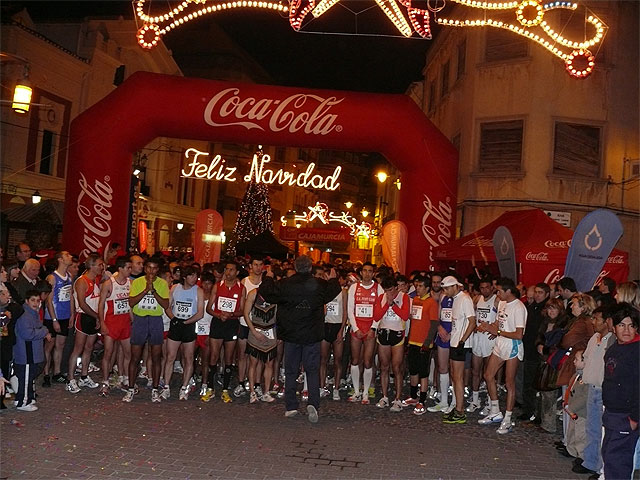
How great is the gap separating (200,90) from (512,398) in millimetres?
10983

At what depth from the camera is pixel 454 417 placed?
26.0 feet

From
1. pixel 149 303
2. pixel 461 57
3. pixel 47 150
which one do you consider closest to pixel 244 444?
pixel 149 303

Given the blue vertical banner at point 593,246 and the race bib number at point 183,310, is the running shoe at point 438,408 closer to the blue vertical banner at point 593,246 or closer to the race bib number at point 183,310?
the blue vertical banner at point 593,246

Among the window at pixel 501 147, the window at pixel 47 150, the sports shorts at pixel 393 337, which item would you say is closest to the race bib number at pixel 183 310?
the sports shorts at pixel 393 337

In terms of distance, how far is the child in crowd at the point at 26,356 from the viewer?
287 inches

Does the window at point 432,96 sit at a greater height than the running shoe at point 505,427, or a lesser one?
greater

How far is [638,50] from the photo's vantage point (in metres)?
18.7

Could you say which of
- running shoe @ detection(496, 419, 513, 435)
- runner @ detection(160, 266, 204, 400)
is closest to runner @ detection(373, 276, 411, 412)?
running shoe @ detection(496, 419, 513, 435)

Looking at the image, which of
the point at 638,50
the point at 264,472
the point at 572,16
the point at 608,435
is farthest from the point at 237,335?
the point at 638,50

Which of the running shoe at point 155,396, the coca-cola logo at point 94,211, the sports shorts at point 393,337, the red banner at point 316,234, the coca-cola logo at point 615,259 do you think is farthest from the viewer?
the red banner at point 316,234

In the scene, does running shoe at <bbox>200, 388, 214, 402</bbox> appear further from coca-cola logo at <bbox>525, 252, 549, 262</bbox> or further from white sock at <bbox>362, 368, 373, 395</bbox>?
coca-cola logo at <bbox>525, 252, 549, 262</bbox>

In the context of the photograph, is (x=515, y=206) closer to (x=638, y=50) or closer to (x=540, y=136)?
(x=540, y=136)

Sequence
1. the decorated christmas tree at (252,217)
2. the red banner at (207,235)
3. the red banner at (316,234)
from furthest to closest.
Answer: the red banner at (316,234)
the decorated christmas tree at (252,217)
the red banner at (207,235)

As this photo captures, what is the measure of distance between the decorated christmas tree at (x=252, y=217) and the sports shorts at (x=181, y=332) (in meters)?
14.0
